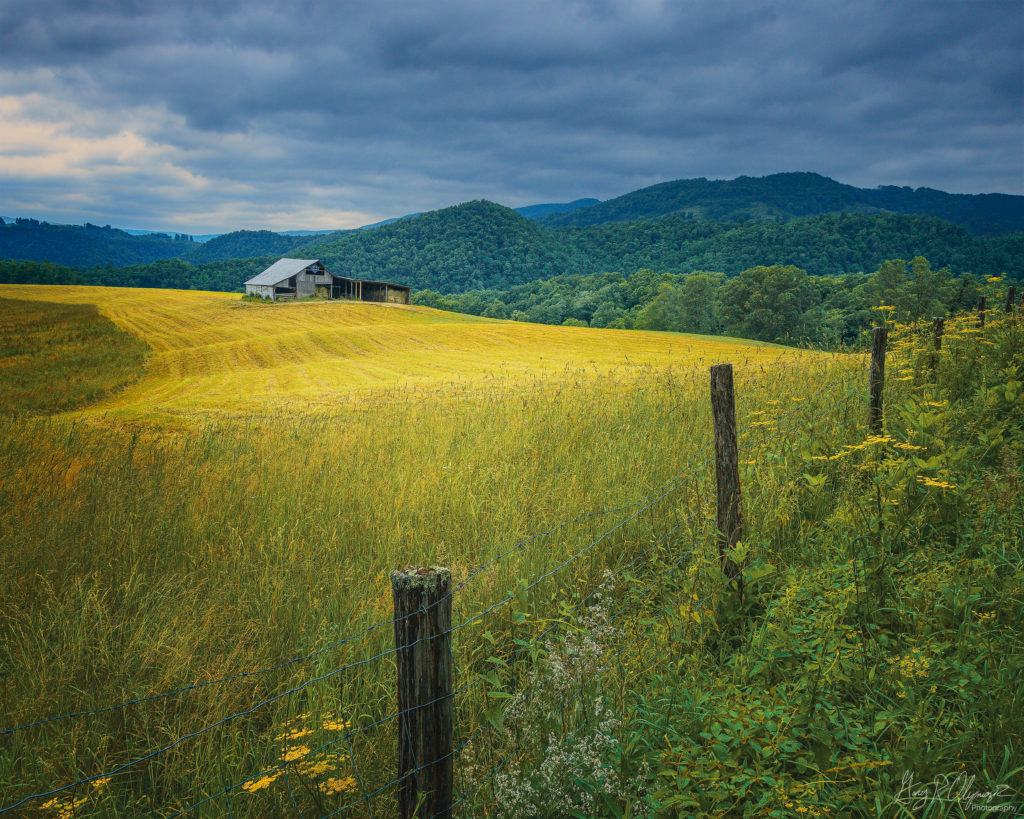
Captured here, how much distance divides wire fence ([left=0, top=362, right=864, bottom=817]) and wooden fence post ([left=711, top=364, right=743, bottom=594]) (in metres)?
0.21

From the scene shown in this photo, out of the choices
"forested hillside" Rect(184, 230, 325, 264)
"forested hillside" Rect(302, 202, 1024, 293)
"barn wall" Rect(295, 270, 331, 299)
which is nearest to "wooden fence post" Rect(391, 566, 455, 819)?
"barn wall" Rect(295, 270, 331, 299)

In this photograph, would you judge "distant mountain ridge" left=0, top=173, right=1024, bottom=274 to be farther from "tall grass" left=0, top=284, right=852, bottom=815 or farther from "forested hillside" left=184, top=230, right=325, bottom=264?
"tall grass" left=0, top=284, right=852, bottom=815

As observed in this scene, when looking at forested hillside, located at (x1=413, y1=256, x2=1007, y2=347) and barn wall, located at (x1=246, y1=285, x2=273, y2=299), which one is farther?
barn wall, located at (x1=246, y1=285, x2=273, y2=299)

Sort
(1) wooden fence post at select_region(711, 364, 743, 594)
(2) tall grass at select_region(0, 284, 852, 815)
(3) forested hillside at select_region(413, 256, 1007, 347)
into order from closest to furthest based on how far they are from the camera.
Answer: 1. (2) tall grass at select_region(0, 284, 852, 815)
2. (1) wooden fence post at select_region(711, 364, 743, 594)
3. (3) forested hillside at select_region(413, 256, 1007, 347)

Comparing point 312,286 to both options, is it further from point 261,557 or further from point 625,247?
point 625,247

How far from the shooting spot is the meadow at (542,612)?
255cm

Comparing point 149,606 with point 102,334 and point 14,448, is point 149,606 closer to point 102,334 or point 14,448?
point 14,448

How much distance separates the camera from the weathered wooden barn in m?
79.3

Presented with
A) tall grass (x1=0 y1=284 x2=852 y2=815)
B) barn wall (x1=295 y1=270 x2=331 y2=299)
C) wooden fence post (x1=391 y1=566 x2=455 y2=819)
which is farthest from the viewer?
barn wall (x1=295 y1=270 x2=331 y2=299)

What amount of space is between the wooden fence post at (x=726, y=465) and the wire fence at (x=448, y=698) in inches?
8.3

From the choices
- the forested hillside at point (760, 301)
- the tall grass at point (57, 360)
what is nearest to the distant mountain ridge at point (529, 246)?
the forested hillside at point (760, 301)

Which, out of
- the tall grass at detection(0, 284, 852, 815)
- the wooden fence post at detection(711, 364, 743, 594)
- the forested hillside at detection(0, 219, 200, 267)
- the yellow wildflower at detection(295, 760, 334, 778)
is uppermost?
the forested hillside at detection(0, 219, 200, 267)

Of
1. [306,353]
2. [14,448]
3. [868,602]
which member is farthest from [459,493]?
[306,353]

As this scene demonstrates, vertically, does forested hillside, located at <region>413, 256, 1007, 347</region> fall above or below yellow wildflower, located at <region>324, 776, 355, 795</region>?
above
